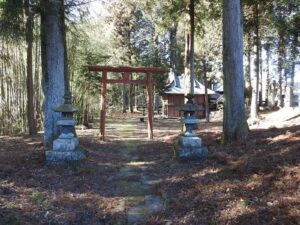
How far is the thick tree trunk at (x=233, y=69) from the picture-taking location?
788 cm

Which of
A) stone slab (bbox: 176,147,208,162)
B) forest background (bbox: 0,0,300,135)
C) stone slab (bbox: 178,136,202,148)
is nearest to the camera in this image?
stone slab (bbox: 176,147,208,162)

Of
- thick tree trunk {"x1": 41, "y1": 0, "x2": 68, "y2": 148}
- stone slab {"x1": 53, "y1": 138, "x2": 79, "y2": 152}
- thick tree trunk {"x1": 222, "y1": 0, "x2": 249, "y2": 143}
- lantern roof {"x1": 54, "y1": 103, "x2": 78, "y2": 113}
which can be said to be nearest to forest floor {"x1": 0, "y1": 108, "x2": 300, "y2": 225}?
stone slab {"x1": 53, "y1": 138, "x2": 79, "y2": 152}

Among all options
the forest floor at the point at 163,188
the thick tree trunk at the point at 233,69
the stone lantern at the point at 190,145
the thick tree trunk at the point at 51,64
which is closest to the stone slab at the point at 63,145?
the forest floor at the point at 163,188

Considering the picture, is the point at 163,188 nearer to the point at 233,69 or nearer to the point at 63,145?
the point at 63,145

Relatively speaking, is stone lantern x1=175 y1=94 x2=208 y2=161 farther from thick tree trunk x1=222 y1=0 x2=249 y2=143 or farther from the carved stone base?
thick tree trunk x1=222 y1=0 x2=249 y2=143

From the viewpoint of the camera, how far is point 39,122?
1433 cm

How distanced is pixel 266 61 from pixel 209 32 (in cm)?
1352

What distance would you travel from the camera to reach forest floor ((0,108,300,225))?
3988 mm

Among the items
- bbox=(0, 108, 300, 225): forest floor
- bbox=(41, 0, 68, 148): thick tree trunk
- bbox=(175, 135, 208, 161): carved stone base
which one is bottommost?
bbox=(0, 108, 300, 225): forest floor

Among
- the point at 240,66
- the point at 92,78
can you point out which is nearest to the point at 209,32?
the point at 92,78

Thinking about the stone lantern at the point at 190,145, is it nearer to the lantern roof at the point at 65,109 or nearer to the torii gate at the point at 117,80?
the lantern roof at the point at 65,109

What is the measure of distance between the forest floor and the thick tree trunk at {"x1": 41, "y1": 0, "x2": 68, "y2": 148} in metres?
0.70

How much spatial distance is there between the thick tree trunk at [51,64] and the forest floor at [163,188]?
27.5 inches

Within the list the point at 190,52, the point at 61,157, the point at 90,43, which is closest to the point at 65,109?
the point at 61,157
